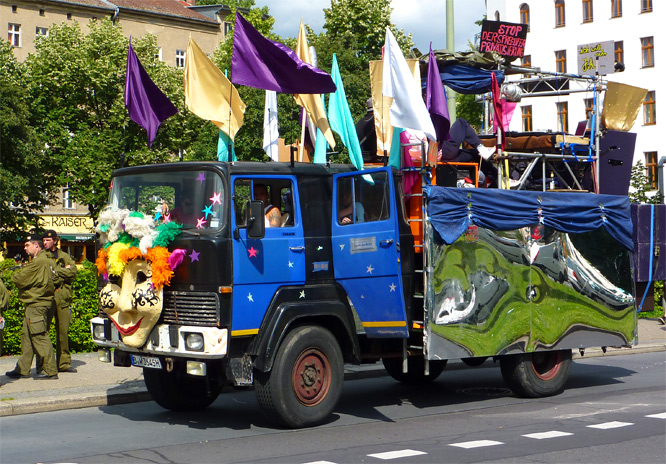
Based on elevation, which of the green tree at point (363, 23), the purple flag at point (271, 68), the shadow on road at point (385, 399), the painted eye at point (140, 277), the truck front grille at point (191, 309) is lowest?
the shadow on road at point (385, 399)

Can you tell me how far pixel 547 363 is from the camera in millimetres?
11789

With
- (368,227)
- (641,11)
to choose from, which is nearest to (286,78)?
(368,227)

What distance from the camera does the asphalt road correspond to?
26.8 feet

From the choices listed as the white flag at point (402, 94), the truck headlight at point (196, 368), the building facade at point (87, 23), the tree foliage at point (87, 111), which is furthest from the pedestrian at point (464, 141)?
the building facade at point (87, 23)

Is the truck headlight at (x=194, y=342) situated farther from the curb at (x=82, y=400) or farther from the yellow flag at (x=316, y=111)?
the yellow flag at (x=316, y=111)

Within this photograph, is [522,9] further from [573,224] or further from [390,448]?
[390,448]

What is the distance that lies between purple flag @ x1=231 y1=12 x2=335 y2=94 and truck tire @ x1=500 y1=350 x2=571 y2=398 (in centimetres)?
398

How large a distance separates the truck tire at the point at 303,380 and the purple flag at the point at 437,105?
2.92m

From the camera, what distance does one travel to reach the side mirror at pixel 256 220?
359 inches

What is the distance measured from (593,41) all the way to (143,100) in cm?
5165

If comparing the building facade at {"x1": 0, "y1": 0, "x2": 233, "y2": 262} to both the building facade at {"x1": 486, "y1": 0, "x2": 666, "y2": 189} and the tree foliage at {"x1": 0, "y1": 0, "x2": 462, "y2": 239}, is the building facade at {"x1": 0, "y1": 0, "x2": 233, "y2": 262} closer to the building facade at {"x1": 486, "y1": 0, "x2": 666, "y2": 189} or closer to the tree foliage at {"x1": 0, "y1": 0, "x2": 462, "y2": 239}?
the tree foliage at {"x1": 0, "y1": 0, "x2": 462, "y2": 239}

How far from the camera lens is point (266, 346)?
9117 mm

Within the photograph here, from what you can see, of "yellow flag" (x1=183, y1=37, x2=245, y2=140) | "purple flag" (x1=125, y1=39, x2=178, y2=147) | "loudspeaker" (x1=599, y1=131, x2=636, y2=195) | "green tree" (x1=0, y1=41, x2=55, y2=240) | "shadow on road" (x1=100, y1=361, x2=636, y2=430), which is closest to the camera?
"shadow on road" (x1=100, y1=361, x2=636, y2=430)

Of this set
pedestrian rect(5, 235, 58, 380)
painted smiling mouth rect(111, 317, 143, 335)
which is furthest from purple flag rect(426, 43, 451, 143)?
pedestrian rect(5, 235, 58, 380)
